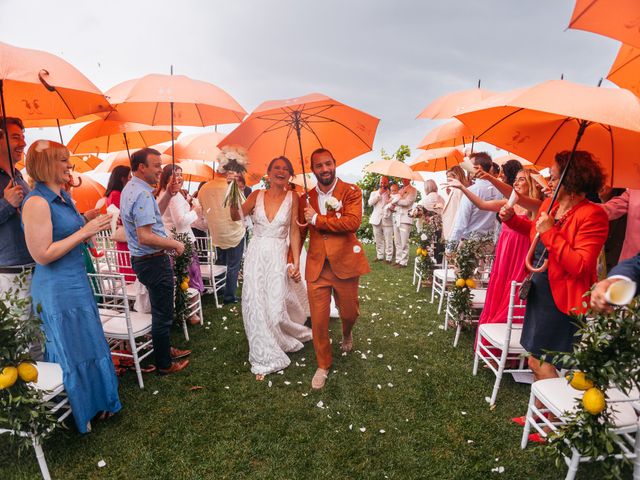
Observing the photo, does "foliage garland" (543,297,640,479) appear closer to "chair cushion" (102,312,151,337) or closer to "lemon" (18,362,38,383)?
"lemon" (18,362,38,383)

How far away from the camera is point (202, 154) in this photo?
590 centimetres

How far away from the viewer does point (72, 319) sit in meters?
2.80

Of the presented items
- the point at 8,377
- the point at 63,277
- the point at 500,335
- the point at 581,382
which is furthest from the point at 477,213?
the point at 8,377

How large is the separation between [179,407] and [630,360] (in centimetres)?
348

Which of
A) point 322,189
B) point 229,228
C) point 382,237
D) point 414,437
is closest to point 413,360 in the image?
point 414,437

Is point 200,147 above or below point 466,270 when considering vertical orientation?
above

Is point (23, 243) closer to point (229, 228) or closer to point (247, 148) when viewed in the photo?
point (247, 148)

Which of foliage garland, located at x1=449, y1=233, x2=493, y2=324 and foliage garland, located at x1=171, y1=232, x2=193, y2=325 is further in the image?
foliage garland, located at x1=171, y1=232, x2=193, y2=325

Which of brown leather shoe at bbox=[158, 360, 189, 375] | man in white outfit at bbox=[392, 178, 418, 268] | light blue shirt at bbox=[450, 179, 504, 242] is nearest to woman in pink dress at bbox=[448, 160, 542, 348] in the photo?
light blue shirt at bbox=[450, 179, 504, 242]

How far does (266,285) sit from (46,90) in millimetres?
2869

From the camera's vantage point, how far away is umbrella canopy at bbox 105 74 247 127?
343 cm

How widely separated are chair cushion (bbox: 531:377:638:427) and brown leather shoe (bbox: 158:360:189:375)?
3.51 meters

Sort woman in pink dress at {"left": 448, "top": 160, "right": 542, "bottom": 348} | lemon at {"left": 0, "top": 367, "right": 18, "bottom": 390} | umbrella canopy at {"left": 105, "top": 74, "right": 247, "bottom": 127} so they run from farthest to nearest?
woman in pink dress at {"left": 448, "top": 160, "right": 542, "bottom": 348} < umbrella canopy at {"left": 105, "top": 74, "right": 247, "bottom": 127} < lemon at {"left": 0, "top": 367, "right": 18, "bottom": 390}

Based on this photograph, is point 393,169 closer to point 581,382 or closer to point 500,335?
point 500,335
